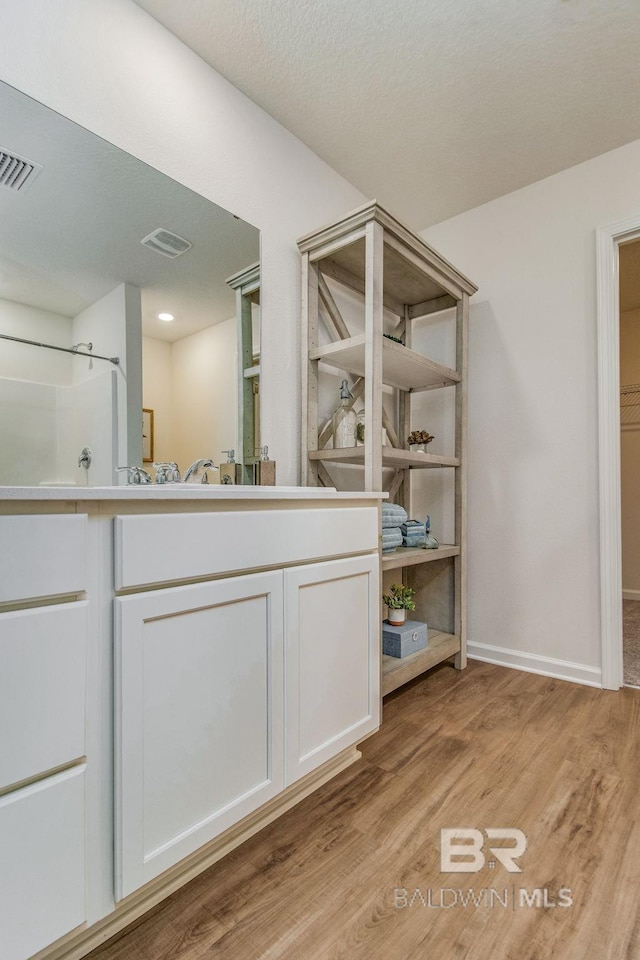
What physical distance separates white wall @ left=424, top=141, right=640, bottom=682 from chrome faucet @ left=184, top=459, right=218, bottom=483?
4.96ft

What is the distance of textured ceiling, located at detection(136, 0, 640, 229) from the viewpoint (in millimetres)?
1560

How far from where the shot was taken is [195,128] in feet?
5.57

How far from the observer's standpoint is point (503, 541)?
246 cm

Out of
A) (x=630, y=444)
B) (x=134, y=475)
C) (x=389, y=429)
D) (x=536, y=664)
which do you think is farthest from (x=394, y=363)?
(x=630, y=444)

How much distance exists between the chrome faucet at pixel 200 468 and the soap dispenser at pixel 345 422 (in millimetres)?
622

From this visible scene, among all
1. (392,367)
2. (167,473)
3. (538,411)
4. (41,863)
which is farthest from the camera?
(538,411)

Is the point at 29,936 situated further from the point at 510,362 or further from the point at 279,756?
the point at 510,362

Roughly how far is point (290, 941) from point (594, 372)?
231cm

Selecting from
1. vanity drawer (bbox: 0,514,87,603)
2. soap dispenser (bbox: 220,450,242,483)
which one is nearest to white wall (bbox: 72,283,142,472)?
soap dispenser (bbox: 220,450,242,483)

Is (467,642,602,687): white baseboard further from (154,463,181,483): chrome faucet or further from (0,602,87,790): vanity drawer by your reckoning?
(0,602,87,790): vanity drawer

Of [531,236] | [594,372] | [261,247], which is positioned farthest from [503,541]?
[261,247]

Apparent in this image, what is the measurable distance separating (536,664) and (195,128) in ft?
8.95

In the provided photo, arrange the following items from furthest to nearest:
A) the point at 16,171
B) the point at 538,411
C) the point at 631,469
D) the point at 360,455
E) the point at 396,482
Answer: the point at 631,469
the point at 396,482
the point at 538,411
the point at 360,455
the point at 16,171
